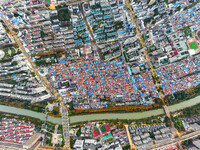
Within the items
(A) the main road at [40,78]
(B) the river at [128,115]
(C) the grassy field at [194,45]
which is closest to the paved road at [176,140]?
(B) the river at [128,115]

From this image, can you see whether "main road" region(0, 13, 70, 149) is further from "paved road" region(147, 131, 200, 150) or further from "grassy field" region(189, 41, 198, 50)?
"grassy field" region(189, 41, 198, 50)

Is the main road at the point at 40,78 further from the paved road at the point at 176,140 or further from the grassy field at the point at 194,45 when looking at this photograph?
the grassy field at the point at 194,45

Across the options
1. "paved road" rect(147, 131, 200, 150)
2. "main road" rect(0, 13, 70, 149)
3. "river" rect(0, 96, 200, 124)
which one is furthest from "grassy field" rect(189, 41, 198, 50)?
"main road" rect(0, 13, 70, 149)

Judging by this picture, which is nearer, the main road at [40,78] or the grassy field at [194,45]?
the grassy field at [194,45]

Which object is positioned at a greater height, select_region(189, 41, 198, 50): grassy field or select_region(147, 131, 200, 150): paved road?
select_region(189, 41, 198, 50): grassy field

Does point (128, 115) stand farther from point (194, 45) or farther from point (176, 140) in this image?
point (194, 45)

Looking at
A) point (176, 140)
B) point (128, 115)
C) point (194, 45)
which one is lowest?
point (176, 140)

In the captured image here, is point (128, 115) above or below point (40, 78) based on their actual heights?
below

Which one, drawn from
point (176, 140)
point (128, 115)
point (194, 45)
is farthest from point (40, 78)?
point (194, 45)

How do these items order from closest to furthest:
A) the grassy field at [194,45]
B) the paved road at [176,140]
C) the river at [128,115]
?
the paved road at [176,140] < the grassy field at [194,45] < the river at [128,115]

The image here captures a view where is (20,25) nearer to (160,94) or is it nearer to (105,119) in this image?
(105,119)

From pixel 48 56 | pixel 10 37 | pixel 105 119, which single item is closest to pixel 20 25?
pixel 10 37
